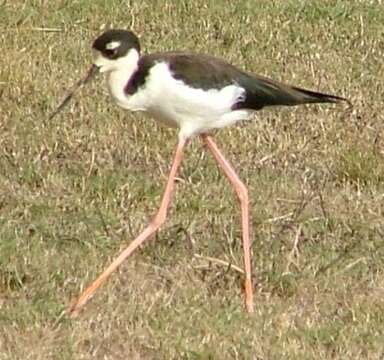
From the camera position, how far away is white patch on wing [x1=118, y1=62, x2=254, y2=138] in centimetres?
489

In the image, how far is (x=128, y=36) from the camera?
4.98 m

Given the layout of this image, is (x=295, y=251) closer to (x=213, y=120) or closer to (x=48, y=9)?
(x=213, y=120)

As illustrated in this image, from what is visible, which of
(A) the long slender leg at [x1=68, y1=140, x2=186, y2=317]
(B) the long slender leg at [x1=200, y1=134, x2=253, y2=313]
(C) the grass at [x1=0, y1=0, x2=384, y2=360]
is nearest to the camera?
(C) the grass at [x1=0, y1=0, x2=384, y2=360]

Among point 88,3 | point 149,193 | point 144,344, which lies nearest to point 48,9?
point 88,3

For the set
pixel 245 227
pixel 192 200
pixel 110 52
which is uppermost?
pixel 110 52

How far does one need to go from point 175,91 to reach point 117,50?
9.3 inches

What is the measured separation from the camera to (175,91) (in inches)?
193

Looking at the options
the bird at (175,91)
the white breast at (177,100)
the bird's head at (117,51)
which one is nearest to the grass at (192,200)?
the bird at (175,91)

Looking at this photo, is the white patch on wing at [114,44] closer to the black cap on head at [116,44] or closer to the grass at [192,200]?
the black cap on head at [116,44]

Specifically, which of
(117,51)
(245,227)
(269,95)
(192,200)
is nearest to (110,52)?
(117,51)

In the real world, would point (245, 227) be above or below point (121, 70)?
below

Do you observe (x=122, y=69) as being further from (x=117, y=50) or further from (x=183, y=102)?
(x=183, y=102)

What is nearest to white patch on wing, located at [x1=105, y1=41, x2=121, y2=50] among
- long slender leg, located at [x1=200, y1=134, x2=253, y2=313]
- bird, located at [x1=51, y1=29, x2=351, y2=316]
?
bird, located at [x1=51, y1=29, x2=351, y2=316]

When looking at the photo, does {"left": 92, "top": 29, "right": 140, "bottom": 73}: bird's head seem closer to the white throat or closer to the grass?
the white throat
